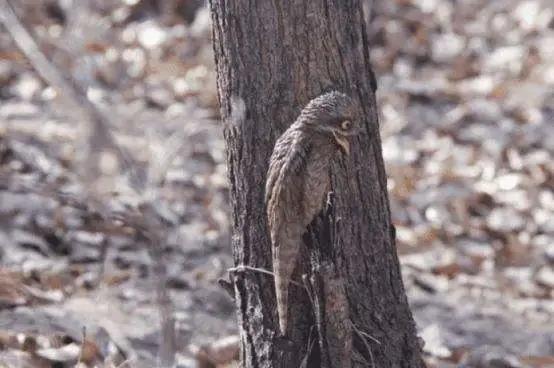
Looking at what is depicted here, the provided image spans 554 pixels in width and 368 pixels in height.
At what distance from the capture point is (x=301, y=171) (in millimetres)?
2857

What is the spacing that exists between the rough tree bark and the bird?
0.05m

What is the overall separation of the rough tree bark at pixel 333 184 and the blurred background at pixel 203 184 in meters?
0.27

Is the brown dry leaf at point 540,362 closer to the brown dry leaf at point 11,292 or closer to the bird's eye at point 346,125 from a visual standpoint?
the brown dry leaf at point 11,292

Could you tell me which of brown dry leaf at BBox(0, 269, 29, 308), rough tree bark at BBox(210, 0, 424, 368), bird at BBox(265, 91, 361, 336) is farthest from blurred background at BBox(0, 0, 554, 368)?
bird at BBox(265, 91, 361, 336)

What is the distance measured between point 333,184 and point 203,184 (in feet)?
11.9

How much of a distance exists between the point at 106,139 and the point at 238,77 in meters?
0.64

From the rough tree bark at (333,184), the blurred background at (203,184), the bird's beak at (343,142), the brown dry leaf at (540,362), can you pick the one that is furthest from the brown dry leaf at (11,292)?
the brown dry leaf at (540,362)

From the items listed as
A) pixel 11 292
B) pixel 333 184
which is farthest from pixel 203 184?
pixel 333 184

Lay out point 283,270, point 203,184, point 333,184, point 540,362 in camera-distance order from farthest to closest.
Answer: point 203,184, point 540,362, point 333,184, point 283,270

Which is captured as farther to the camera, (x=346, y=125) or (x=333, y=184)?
(x=333, y=184)

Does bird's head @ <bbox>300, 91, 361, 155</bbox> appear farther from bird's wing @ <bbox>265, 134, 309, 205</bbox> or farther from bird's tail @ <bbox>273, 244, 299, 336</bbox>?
bird's tail @ <bbox>273, 244, 299, 336</bbox>

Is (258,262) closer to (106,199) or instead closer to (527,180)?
(106,199)

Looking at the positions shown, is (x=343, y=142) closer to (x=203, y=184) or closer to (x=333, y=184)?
(x=333, y=184)

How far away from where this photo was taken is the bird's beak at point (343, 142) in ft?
9.32
